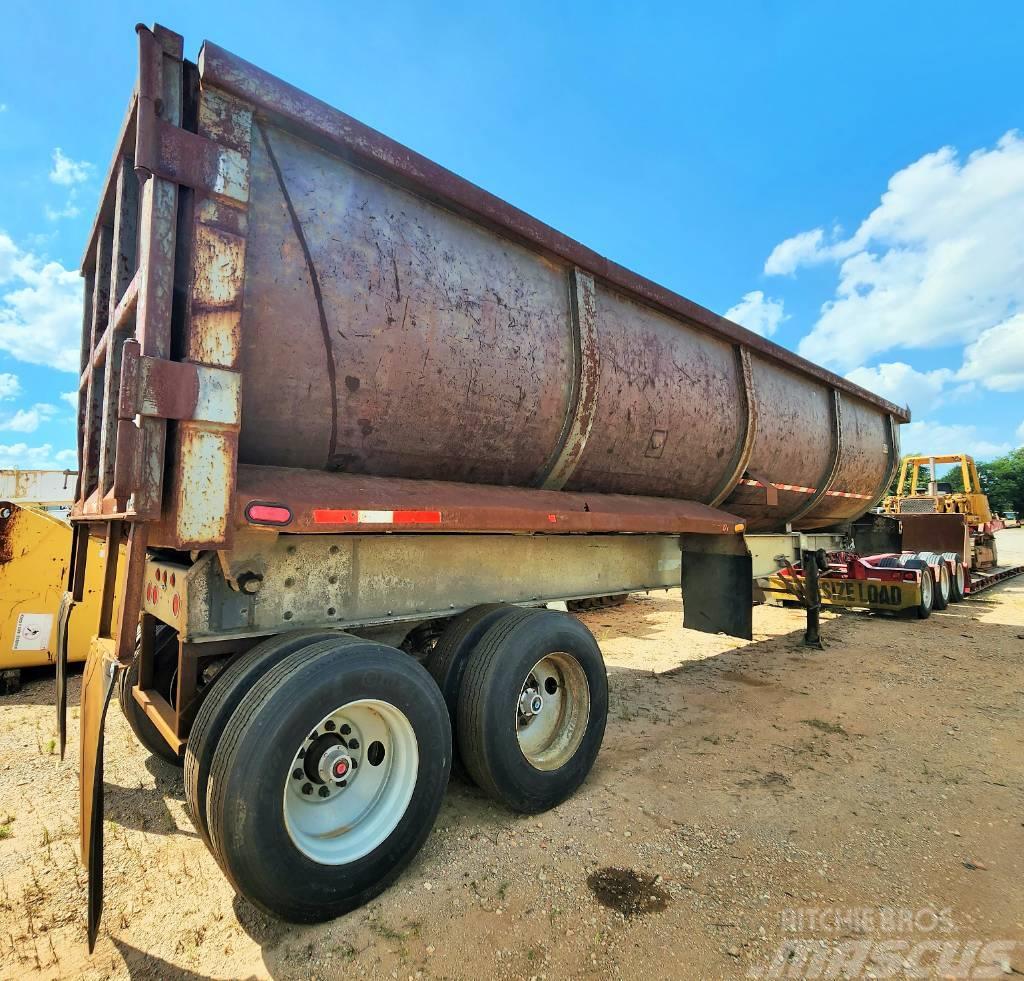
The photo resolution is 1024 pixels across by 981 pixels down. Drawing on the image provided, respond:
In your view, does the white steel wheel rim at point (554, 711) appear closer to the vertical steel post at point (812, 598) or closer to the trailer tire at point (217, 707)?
the trailer tire at point (217, 707)

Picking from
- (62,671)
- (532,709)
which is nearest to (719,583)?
(532,709)

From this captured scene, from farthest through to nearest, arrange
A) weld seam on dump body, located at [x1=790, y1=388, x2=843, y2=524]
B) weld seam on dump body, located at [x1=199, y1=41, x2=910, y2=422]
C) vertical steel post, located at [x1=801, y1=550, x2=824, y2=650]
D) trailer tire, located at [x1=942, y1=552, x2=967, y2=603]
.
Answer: trailer tire, located at [x1=942, y1=552, x2=967, y2=603] → vertical steel post, located at [x1=801, y1=550, x2=824, y2=650] → weld seam on dump body, located at [x1=790, y1=388, x2=843, y2=524] → weld seam on dump body, located at [x1=199, y1=41, x2=910, y2=422]

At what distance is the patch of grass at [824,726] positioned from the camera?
4543mm

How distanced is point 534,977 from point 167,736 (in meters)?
1.78

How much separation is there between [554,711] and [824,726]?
2.54 meters

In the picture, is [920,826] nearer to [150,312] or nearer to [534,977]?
[534,977]

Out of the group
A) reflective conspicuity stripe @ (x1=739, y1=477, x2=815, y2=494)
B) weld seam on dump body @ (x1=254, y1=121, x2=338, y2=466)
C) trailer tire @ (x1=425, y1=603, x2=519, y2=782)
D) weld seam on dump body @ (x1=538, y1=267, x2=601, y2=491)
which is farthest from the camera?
reflective conspicuity stripe @ (x1=739, y1=477, x2=815, y2=494)

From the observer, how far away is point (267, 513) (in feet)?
7.70

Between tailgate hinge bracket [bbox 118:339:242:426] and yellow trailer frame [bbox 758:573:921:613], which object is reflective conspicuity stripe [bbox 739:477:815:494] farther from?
tailgate hinge bracket [bbox 118:339:242:426]

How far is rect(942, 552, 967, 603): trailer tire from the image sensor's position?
11.3 metres

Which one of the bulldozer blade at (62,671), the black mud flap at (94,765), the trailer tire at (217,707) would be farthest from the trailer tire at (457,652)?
the bulldozer blade at (62,671)

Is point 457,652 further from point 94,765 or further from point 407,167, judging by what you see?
point 407,167

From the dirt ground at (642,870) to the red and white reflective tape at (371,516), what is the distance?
1.65 metres

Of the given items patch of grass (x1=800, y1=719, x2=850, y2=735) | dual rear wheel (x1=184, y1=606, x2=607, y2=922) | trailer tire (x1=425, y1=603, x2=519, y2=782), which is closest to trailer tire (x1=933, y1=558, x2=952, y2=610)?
patch of grass (x1=800, y1=719, x2=850, y2=735)
